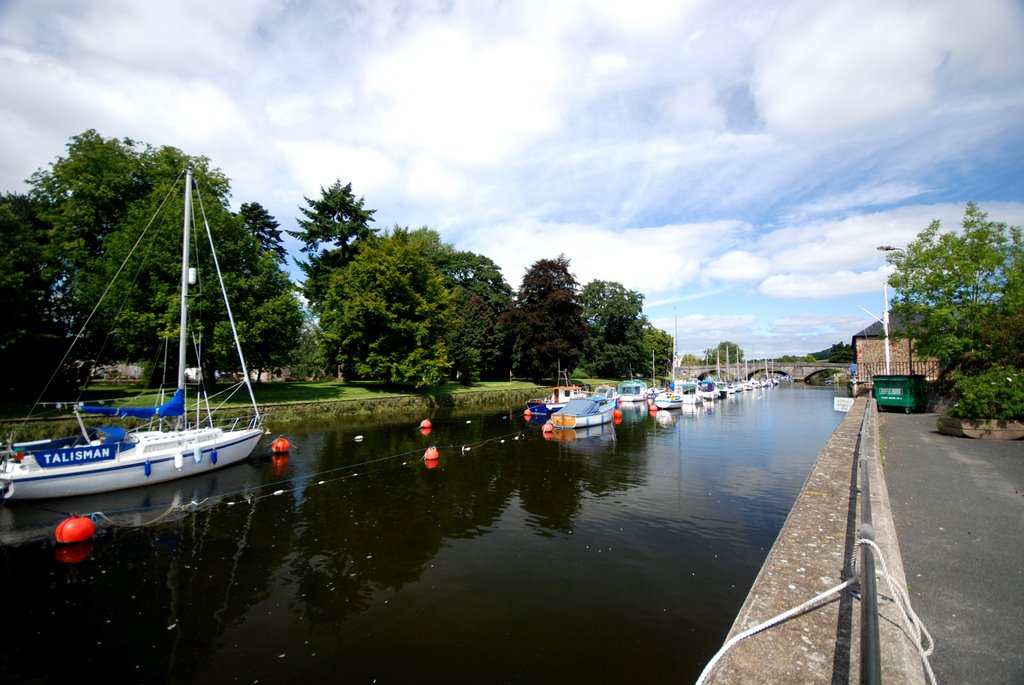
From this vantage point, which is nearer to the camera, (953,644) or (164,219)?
(953,644)

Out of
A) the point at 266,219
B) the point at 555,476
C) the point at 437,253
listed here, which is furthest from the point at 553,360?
the point at 555,476

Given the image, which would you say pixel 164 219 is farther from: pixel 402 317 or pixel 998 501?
pixel 998 501

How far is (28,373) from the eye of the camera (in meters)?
26.3

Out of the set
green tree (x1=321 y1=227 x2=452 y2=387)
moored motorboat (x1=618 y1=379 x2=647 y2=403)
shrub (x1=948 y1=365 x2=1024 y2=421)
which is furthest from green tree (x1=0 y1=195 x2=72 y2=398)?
moored motorboat (x1=618 y1=379 x2=647 y2=403)

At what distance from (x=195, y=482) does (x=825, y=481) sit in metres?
17.9

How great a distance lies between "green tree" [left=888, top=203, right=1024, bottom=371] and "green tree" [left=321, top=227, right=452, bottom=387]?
3253cm

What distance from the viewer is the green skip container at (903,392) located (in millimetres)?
28234

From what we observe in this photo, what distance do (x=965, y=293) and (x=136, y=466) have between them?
33.7m

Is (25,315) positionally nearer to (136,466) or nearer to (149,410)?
(149,410)

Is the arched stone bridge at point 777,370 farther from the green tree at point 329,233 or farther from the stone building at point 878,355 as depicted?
the green tree at point 329,233

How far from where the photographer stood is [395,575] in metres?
9.25

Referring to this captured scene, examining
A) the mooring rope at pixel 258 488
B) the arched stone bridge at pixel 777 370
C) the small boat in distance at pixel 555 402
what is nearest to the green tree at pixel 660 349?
the arched stone bridge at pixel 777 370

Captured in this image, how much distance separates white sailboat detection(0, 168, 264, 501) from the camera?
13.6 metres

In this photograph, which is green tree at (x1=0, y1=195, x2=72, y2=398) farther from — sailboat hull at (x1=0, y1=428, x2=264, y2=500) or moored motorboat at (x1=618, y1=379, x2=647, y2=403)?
moored motorboat at (x1=618, y1=379, x2=647, y2=403)
